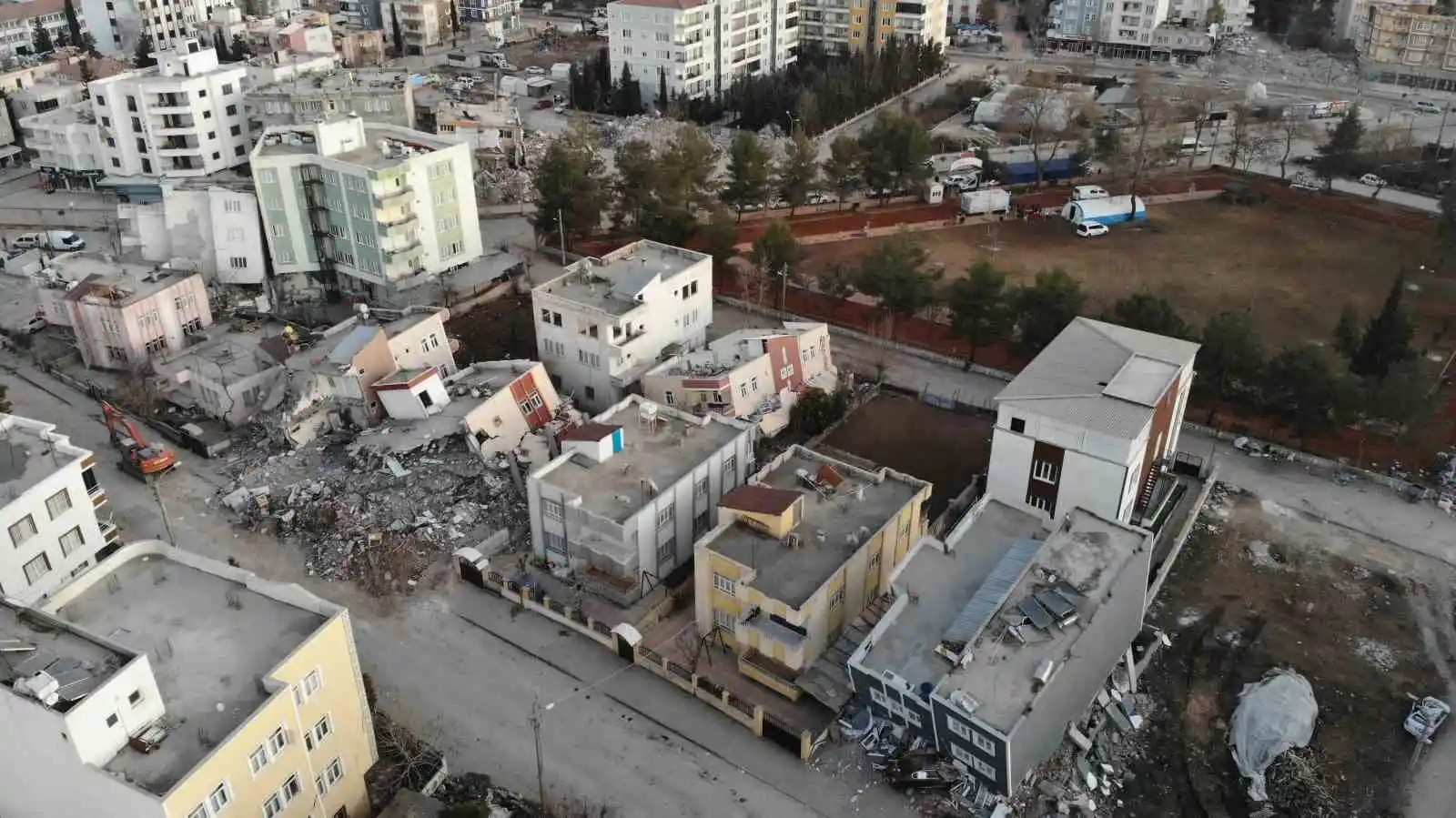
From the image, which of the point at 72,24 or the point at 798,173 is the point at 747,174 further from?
the point at 72,24

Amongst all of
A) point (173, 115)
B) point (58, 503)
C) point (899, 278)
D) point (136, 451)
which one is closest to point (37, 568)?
point (58, 503)

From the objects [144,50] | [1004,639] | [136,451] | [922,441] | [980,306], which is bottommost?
[922,441]

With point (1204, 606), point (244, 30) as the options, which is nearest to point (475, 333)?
point (1204, 606)

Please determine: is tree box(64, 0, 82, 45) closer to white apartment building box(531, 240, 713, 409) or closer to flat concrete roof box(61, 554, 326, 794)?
white apartment building box(531, 240, 713, 409)

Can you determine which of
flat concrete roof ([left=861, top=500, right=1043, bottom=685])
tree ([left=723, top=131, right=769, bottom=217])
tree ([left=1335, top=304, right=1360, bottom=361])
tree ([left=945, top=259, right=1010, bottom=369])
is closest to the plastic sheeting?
flat concrete roof ([left=861, top=500, right=1043, bottom=685])

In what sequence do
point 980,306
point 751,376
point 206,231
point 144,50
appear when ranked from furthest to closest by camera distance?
point 144,50
point 206,231
point 980,306
point 751,376

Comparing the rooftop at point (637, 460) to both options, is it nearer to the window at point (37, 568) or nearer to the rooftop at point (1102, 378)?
the rooftop at point (1102, 378)
